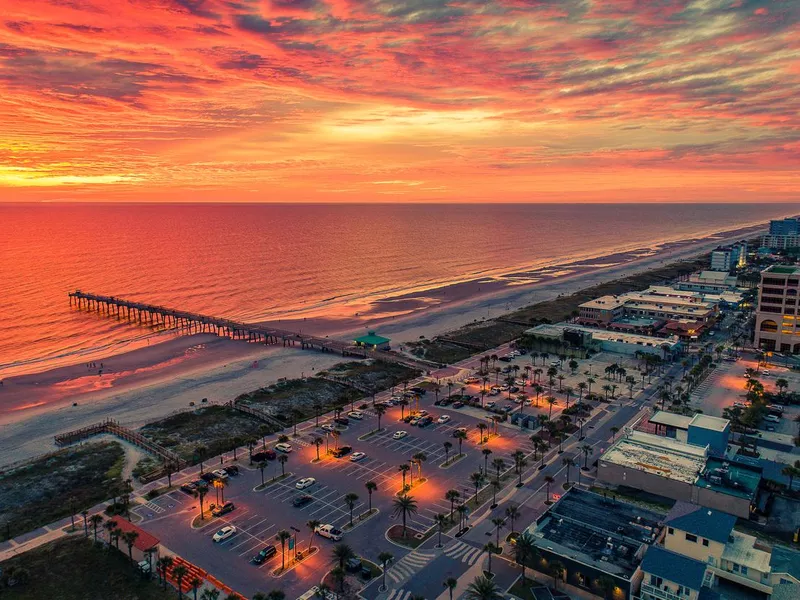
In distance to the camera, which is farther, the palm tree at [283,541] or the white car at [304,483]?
the white car at [304,483]

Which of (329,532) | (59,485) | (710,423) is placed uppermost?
(710,423)

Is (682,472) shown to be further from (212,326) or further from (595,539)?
(212,326)

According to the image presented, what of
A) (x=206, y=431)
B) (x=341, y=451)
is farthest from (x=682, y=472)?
(x=206, y=431)

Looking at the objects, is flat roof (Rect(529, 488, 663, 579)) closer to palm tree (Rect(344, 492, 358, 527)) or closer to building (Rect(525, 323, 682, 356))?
palm tree (Rect(344, 492, 358, 527))

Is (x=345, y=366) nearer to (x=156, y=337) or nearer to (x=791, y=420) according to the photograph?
(x=156, y=337)

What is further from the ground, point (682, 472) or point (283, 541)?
point (283, 541)

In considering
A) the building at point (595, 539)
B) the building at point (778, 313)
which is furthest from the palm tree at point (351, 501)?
the building at point (778, 313)

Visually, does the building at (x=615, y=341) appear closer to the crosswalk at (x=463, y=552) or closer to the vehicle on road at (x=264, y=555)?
the crosswalk at (x=463, y=552)

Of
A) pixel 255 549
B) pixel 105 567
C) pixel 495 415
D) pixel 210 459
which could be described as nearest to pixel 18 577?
pixel 105 567
